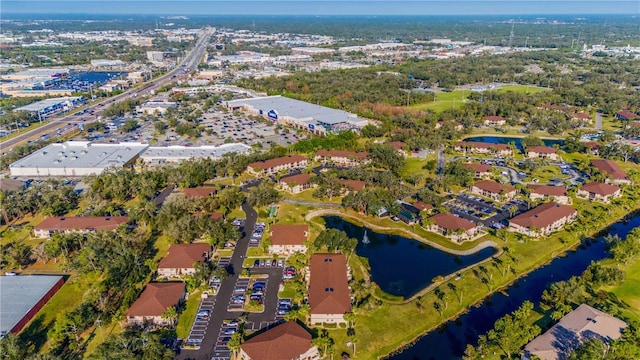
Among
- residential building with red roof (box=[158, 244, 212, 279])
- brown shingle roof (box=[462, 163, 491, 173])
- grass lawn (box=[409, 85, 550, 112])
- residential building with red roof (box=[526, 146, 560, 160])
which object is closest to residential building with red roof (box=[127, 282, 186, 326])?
residential building with red roof (box=[158, 244, 212, 279])

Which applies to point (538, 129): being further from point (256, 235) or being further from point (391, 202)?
point (256, 235)

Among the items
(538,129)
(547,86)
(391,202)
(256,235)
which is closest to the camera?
(256,235)

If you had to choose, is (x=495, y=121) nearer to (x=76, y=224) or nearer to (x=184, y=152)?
(x=184, y=152)

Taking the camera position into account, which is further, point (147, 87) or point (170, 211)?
point (147, 87)

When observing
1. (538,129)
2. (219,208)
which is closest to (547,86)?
(538,129)

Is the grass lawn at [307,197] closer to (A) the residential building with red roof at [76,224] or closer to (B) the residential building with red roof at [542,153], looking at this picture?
(A) the residential building with red roof at [76,224]

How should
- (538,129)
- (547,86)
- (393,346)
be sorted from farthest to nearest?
(547,86)
(538,129)
(393,346)
